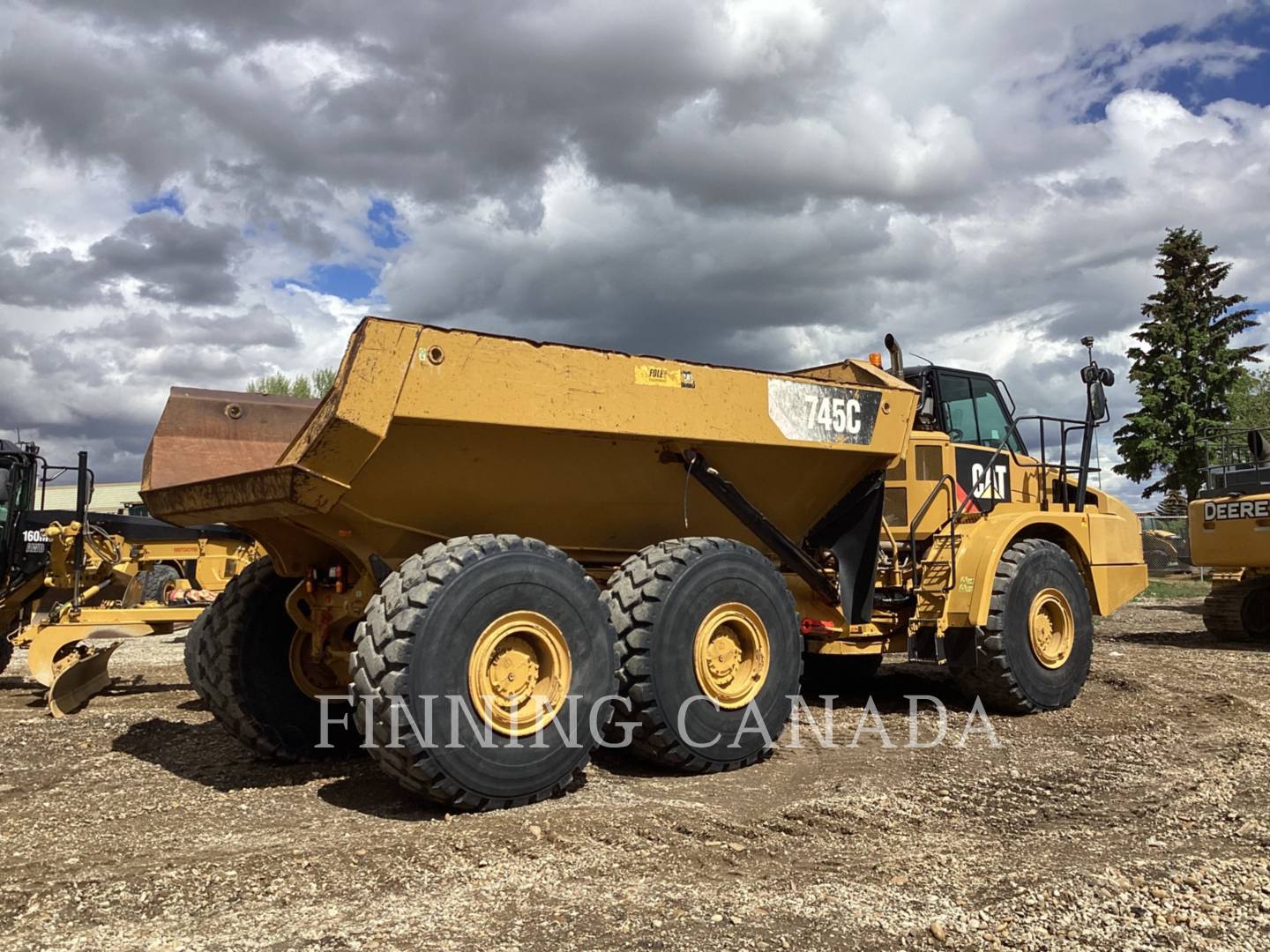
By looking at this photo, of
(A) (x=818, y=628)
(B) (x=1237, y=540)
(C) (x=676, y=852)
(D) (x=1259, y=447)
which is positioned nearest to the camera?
(C) (x=676, y=852)

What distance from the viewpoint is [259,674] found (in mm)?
5984

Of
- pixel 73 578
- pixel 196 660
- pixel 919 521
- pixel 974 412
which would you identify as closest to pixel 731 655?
pixel 919 521

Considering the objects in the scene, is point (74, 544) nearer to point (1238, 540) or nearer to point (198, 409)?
point (198, 409)

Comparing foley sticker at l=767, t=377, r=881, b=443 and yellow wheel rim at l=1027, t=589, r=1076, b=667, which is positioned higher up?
foley sticker at l=767, t=377, r=881, b=443

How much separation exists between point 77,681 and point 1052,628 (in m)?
7.53

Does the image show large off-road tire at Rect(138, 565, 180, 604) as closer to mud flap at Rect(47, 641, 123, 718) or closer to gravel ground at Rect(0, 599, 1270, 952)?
mud flap at Rect(47, 641, 123, 718)

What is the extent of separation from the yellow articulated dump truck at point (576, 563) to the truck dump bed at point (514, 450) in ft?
0.05

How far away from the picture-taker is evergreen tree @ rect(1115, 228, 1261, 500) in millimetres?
33094

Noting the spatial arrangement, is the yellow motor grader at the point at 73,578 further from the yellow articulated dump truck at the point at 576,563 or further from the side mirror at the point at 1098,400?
the side mirror at the point at 1098,400

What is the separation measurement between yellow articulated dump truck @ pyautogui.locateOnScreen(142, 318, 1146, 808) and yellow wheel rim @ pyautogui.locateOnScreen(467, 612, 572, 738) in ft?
0.04

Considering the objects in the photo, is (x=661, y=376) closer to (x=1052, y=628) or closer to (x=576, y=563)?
(x=576, y=563)

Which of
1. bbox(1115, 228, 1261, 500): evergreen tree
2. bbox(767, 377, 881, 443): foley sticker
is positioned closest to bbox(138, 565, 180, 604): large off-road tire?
bbox(767, 377, 881, 443): foley sticker

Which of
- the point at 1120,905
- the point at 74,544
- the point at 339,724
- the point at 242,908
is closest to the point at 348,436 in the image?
the point at 242,908

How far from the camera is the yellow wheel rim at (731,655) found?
18.1ft
